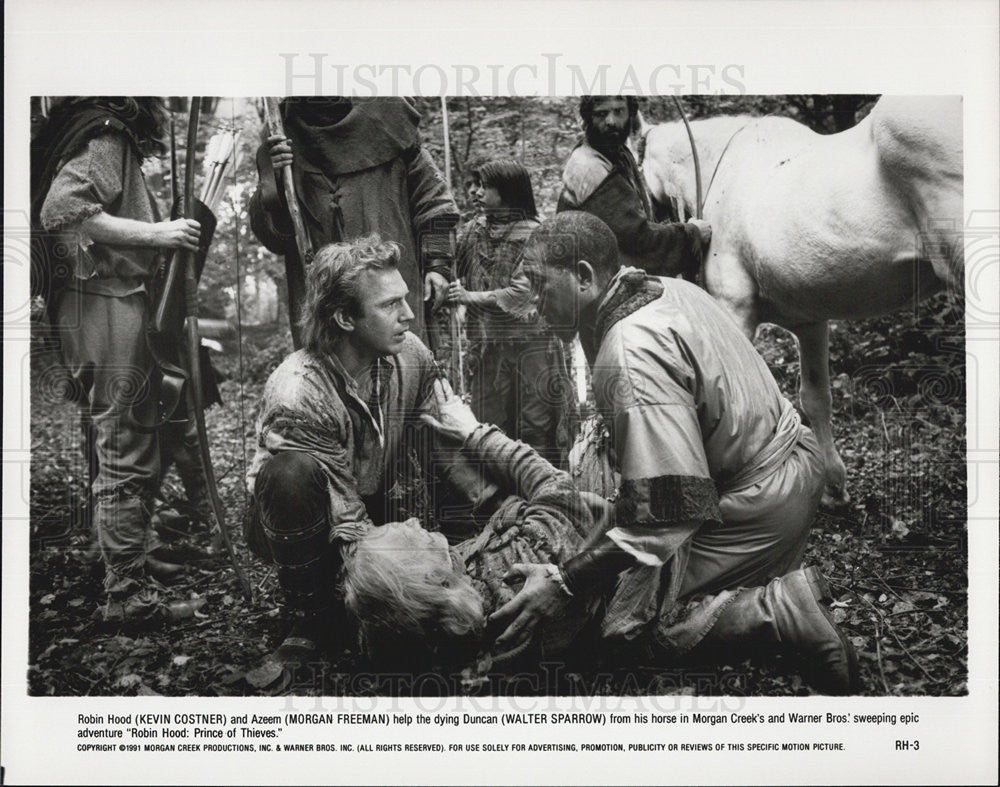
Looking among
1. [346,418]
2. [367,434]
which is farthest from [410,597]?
[346,418]

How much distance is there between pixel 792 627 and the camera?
5.69m

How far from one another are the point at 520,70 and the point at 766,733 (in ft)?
12.2

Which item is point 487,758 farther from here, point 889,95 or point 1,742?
point 889,95

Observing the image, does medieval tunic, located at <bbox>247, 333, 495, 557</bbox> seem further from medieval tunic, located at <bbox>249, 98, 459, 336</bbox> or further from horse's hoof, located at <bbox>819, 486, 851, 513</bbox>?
horse's hoof, located at <bbox>819, 486, 851, 513</bbox>

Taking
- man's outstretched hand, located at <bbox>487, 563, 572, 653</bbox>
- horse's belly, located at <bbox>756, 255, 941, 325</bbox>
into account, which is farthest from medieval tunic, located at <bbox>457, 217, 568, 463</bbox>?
horse's belly, located at <bbox>756, 255, 941, 325</bbox>

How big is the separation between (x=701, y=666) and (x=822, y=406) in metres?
1.50

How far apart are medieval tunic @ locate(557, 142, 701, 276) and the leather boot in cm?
172

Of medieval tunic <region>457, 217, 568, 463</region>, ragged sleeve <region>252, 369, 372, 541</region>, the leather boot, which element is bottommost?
the leather boot

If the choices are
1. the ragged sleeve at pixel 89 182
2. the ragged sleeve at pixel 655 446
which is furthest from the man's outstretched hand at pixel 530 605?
the ragged sleeve at pixel 89 182

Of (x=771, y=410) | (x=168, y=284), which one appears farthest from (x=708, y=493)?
(x=168, y=284)

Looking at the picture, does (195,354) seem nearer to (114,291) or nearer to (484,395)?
(114,291)

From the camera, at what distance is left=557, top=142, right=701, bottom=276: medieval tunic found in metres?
5.82

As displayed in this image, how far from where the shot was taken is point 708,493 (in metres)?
5.54

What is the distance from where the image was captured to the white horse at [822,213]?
18.9ft
